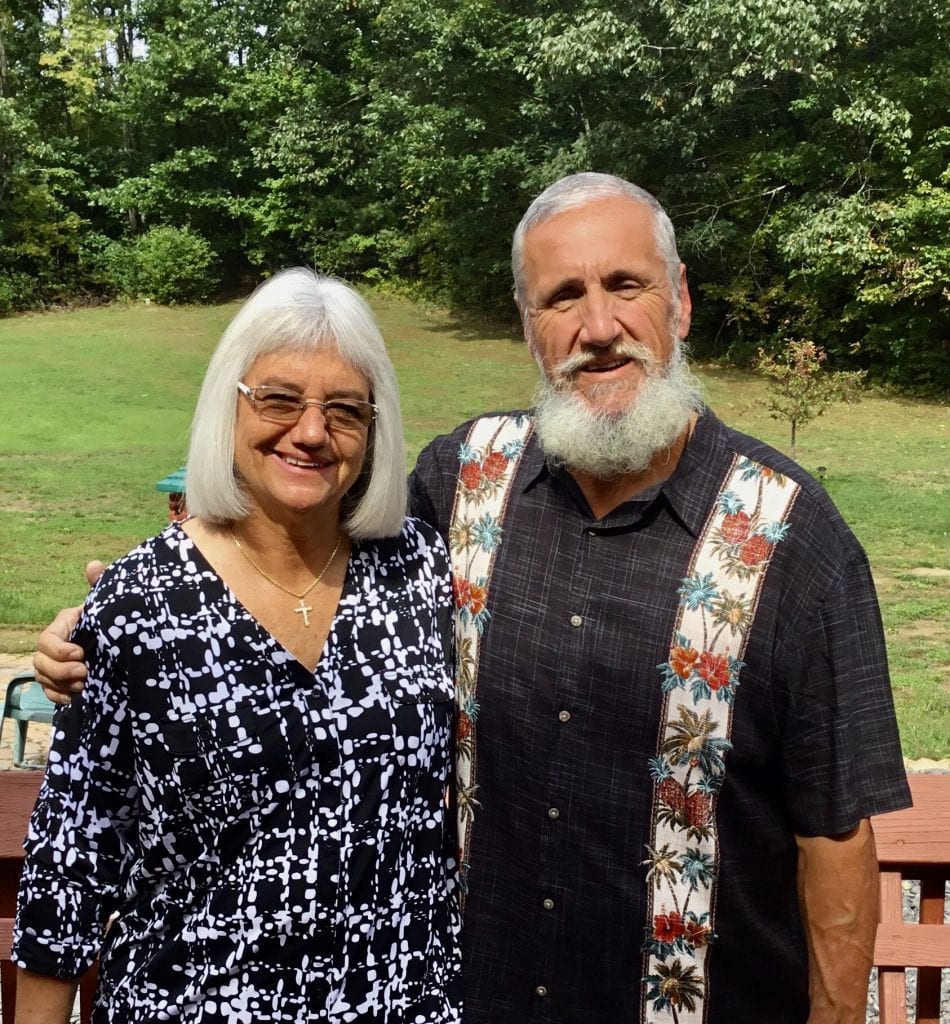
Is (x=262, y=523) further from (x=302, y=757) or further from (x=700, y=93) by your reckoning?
(x=700, y=93)

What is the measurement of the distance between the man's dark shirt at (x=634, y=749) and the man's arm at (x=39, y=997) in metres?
0.58

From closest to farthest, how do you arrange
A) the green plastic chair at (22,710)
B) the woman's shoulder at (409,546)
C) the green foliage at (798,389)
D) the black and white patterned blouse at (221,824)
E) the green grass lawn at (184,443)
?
1. the black and white patterned blouse at (221,824)
2. the woman's shoulder at (409,546)
3. the green plastic chair at (22,710)
4. the green grass lawn at (184,443)
5. the green foliage at (798,389)

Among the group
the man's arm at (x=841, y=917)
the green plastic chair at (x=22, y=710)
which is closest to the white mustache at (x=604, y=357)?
the man's arm at (x=841, y=917)

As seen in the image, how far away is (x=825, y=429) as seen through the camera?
55.2 feet

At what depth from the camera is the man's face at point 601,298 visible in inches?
66.6

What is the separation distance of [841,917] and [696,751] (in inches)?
11.8

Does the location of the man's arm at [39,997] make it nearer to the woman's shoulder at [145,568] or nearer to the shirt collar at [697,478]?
the woman's shoulder at [145,568]

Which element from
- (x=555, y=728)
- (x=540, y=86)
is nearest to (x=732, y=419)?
(x=540, y=86)

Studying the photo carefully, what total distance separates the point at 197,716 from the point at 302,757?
15cm

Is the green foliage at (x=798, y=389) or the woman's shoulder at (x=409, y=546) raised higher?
the green foliage at (x=798, y=389)

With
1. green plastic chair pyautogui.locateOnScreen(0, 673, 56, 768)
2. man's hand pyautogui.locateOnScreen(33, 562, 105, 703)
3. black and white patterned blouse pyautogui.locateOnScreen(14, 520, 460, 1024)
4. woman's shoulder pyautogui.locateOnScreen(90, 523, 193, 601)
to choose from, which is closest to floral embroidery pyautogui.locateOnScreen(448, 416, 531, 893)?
black and white patterned blouse pyautogui.locateOnScreen(14, 520, 460, 1024)

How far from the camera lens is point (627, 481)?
1717mm

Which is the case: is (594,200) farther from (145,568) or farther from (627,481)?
(145,568)

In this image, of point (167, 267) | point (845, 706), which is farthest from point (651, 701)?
point (167, 267)
